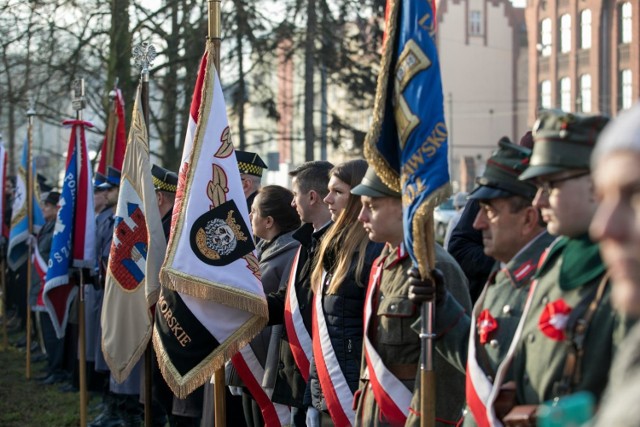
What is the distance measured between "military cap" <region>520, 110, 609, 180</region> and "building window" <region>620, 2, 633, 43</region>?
1804 inches

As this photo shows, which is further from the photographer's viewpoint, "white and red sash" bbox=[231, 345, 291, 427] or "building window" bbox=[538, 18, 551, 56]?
"building window" bbox=[538, 18, 551, 56]

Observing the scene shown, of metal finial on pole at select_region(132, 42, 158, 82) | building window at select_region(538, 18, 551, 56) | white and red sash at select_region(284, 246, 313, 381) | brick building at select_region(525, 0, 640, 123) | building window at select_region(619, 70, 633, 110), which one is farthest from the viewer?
building window at select_region(538, 18, 551, 56)

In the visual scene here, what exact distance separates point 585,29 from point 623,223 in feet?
165

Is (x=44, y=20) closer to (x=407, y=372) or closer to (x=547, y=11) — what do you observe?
(x=407, y=372)

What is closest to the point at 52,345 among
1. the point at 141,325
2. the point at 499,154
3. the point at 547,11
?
the point at 141,325

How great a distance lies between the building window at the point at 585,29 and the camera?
49.7m

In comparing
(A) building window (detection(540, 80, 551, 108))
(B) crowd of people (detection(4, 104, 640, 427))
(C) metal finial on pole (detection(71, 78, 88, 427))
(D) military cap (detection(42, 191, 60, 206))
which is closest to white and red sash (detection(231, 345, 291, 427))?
(B) crowd of people (detection(4, 104, 640, 427))

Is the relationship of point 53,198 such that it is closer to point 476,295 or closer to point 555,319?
point 476,295

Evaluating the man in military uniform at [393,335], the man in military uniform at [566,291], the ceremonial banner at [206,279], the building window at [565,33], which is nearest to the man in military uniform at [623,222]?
the man in military uniform at [566,291]

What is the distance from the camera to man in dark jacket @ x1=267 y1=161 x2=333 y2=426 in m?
6.12

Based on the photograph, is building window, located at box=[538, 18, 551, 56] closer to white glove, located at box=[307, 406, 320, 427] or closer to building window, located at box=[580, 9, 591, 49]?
building window, located at box=[580, 9, 591, 49]

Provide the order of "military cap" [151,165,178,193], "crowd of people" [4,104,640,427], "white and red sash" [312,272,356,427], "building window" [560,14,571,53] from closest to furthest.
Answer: "crowd of people" [4,104,640,427], "white and red sash" [312,272,356,427], "military cap" [151,165,178,193], "building window" [560,14,571,53]

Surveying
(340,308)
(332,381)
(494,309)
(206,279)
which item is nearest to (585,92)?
(206,279)

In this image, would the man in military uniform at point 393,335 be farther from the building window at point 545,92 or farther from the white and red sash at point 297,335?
the building window at point 545,92
